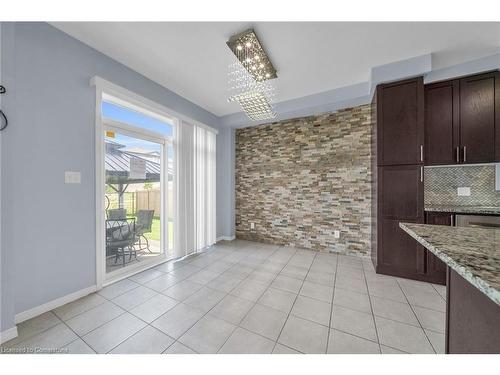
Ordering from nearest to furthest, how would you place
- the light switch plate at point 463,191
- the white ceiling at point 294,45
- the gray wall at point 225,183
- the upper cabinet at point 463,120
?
Result: 1. the white ceiling at point 294,45
2. the upper cabinet at point 463,120
3. the light switch plate at point 463,191
4. the gray wall at point 225,183

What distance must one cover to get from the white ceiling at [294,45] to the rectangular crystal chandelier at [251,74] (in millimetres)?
85

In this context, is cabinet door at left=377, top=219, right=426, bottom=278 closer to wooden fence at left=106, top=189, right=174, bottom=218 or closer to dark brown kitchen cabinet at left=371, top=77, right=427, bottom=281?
dark brown kitchen cabinet at left=371, top=77, right=427, bottom=281

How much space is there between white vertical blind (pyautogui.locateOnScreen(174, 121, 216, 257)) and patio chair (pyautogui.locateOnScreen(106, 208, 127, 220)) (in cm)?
80

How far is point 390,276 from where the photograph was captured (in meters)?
2.63

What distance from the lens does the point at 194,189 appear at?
144 inches

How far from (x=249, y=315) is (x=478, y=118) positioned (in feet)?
12.1

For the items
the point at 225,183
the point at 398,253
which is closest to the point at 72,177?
the point at 225,183

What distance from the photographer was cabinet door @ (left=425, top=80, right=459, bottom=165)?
2533 mm

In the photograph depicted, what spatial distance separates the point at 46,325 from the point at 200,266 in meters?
1.67

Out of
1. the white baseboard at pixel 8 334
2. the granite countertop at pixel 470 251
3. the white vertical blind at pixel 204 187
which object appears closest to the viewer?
the granite countertop at pixel 470 251

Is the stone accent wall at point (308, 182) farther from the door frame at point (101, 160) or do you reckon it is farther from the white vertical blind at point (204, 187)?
the door frame at point (101, 160)

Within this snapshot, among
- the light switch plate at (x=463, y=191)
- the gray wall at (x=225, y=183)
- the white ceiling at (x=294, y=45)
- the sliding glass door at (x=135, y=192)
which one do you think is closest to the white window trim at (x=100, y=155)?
the sliding glass door at (x=135, y=192)

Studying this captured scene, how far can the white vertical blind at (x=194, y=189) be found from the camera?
334 centimetres

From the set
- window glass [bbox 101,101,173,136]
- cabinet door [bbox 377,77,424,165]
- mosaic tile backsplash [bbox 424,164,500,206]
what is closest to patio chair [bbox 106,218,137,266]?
window glass [bbox 101,101,173,136]
